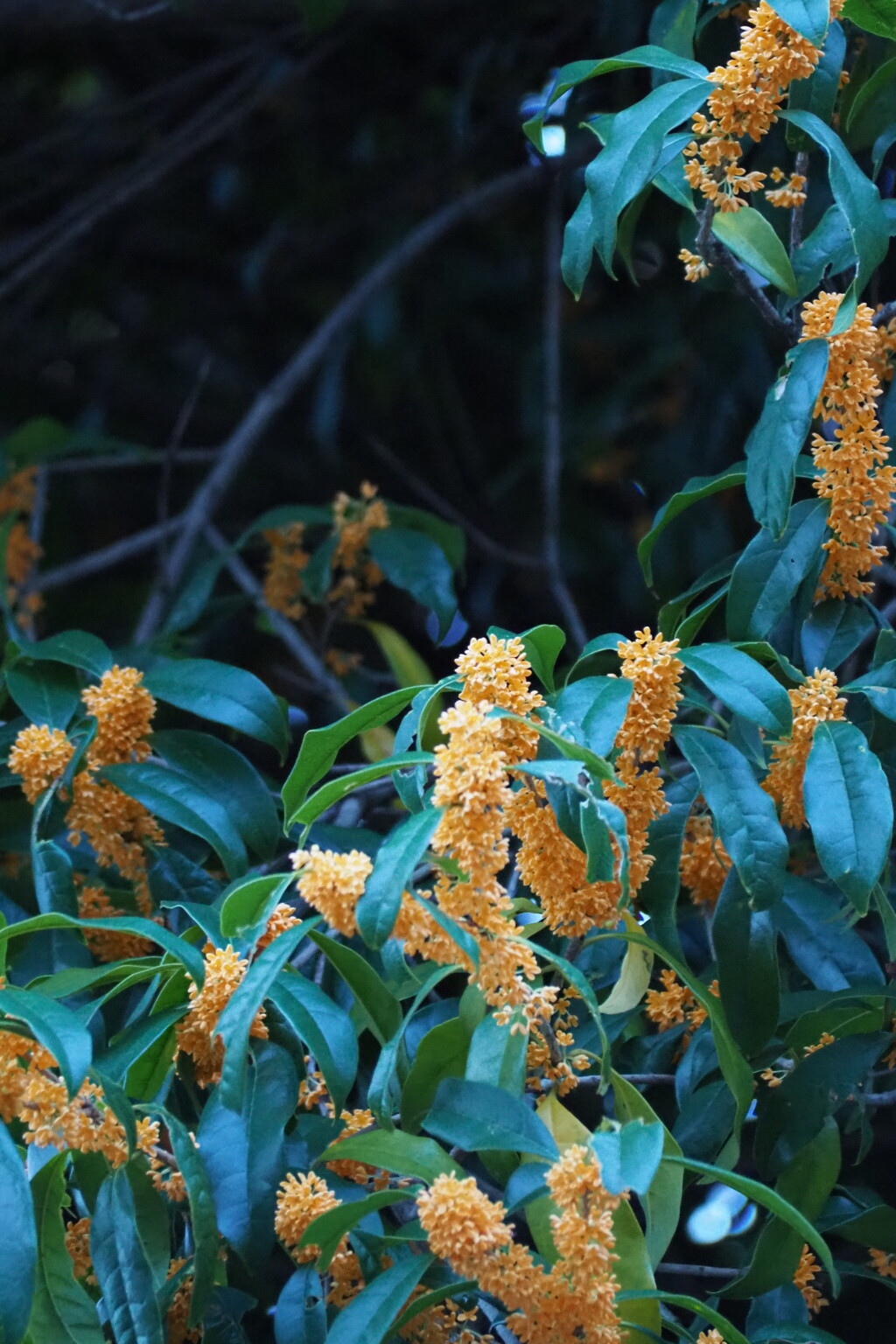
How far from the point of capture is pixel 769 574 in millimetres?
923

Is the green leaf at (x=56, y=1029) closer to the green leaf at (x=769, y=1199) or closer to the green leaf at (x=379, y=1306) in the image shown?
the green leaf at (x=379, y=1306)

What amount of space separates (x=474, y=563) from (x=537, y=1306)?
1.71 metres

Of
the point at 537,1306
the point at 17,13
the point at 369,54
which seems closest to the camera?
the point at 537,1306

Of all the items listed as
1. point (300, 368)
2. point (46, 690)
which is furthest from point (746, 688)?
point (300, 368)

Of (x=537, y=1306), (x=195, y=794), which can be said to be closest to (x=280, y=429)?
(x=195, y=794)

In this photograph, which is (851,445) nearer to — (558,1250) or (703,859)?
(703,859)

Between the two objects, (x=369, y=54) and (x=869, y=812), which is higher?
(x=369, y=54)

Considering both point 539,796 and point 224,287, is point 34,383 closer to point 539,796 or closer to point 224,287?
point 224,287

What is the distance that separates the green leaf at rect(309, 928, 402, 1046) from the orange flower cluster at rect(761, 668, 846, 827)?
0.99 feet

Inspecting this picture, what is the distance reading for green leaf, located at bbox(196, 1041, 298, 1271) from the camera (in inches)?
30.5

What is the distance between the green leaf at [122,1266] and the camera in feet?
2.41

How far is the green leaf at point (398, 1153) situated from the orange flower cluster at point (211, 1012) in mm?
98

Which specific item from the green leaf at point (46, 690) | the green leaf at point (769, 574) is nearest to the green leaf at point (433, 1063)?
the green leaf at point (769, 574)

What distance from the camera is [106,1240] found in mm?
760
